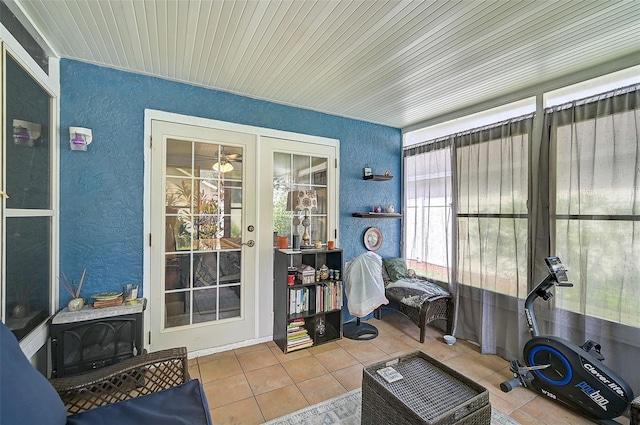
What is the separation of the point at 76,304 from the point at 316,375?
1.97m

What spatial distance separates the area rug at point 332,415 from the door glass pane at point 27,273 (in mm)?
1660

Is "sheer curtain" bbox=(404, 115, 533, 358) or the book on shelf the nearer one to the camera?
"sheer curtain" bbox=(404, 115, 533, 358)

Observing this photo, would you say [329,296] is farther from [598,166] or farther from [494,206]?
[598,166]

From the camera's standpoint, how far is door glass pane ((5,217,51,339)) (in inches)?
59.1

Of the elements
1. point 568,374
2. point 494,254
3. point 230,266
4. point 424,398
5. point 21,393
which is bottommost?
point 568,374

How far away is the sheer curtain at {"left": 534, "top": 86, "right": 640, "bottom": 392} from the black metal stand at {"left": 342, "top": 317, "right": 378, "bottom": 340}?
1.60m

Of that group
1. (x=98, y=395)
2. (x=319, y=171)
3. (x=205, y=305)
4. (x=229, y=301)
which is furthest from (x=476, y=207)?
(x=98, y=395)

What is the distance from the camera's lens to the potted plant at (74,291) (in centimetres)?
196

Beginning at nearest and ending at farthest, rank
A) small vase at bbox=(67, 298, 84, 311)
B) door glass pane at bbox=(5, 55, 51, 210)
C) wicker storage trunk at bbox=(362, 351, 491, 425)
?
wicker storage trunk at bbox=(362, 351, 491, 425)
door glass pane at bbox=(5, 55, 51, 210)
small vase at bbox=(67, 298, 84, 311)

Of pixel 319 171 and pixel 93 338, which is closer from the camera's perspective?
pixel 93 338

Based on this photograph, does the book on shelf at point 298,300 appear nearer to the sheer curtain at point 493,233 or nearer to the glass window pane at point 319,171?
the glass window pane at point 319,171

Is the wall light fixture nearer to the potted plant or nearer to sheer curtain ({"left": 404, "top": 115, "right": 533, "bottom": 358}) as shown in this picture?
the potted plant

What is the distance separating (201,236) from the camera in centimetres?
255

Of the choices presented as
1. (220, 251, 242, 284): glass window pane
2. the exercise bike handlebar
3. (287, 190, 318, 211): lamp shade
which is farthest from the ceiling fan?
the exercise bike handlebar
